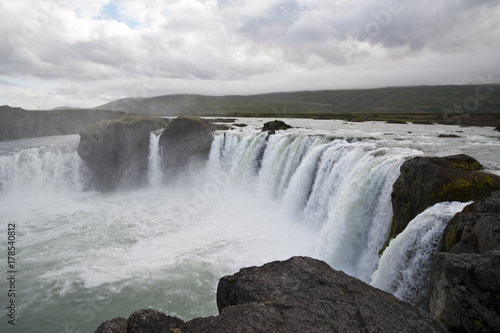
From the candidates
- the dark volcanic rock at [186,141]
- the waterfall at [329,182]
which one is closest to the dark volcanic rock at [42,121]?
the dark volcanic rock at [186,141]

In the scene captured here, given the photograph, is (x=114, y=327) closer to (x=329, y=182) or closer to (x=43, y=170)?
(x=329, y=182)

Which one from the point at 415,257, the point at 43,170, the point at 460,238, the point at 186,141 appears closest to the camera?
the point at 460,238

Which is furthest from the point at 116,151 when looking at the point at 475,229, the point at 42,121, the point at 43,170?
the point at 475,229

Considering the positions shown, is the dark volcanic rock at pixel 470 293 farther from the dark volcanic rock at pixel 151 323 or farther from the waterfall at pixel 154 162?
the waterfall at pixel 154 162

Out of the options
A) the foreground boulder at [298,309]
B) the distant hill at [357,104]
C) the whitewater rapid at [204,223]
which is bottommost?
the whitewater rapid at [204,223]

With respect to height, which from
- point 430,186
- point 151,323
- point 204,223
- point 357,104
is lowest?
point 204,223

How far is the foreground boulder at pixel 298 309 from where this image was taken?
4.52 m

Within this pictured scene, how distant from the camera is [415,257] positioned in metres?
8.09

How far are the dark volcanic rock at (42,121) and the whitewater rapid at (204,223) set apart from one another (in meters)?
22.9

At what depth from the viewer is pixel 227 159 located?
30.1 metres

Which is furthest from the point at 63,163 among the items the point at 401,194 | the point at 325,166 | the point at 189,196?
the point at 401,194

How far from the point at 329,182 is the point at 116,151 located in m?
25.8

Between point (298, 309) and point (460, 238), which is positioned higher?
point (460, 238)

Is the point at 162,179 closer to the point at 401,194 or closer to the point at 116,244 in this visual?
the point at 116,244
